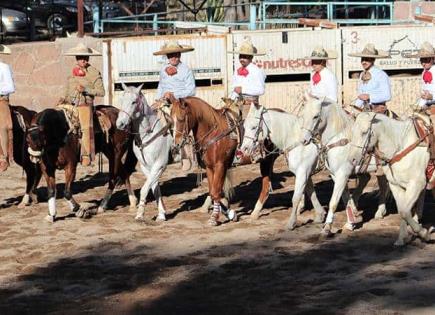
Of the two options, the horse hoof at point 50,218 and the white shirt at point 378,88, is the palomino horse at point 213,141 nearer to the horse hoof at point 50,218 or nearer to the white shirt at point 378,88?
the white shirt at point 378,88

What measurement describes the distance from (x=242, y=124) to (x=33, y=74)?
8.85 meters

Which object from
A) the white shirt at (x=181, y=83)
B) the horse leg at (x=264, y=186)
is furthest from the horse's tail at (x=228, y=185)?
the white shirt at (x=181, y=83)

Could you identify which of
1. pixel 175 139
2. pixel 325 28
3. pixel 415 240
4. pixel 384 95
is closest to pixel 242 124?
pixel 175 139

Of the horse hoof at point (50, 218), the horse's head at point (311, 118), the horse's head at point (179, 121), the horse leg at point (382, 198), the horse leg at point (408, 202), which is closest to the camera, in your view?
the horse leg at point (408, 202)

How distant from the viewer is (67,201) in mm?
15227

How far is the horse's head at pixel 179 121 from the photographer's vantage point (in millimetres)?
13180

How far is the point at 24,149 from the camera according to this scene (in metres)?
15.6

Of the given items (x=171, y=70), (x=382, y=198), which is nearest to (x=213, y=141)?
(x=171, y=70)

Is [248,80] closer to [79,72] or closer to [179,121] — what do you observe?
[179,121]

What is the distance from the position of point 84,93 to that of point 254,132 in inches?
115

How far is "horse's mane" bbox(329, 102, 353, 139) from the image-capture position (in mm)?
12852

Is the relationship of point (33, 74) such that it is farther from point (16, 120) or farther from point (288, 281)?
point (288, 281)

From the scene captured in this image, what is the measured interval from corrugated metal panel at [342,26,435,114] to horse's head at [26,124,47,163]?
920 cm

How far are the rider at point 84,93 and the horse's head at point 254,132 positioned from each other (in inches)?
99.1
